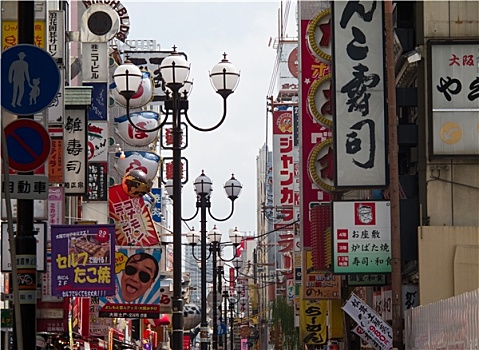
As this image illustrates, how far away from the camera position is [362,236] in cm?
2827

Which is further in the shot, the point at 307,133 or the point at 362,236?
the point at 307,133

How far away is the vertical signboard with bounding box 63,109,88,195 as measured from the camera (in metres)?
30.1

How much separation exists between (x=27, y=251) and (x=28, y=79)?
225 centimetres

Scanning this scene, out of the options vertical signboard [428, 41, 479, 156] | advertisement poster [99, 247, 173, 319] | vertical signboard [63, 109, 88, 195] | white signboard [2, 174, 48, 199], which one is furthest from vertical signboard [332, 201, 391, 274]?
white signboard [2, 174, 48, 199]

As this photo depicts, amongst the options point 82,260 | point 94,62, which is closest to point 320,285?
point 94,62

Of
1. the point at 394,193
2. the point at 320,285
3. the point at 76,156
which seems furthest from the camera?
the point at 320,285

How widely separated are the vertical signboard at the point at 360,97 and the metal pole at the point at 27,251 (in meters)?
14.4

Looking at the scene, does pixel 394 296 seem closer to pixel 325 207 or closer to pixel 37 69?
pixel 325 207

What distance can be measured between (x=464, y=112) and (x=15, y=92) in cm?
1639

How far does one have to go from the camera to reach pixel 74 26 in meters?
50.9

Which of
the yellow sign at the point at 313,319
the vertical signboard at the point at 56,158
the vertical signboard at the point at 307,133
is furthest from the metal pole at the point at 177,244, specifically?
the yellow sign at the point at 313,319

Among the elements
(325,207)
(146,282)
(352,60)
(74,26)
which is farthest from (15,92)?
(74,26)

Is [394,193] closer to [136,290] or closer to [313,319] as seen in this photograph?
[136,290]

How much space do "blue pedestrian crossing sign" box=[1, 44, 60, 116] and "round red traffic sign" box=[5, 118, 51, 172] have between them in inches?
8.9
